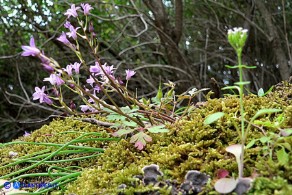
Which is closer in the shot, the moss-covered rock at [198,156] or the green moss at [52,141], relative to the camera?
the moss-covered rock at [198,156]

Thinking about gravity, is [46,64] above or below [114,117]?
above

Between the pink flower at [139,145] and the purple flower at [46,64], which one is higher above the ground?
the purple flower at [46,64]

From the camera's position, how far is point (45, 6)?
4.32 m

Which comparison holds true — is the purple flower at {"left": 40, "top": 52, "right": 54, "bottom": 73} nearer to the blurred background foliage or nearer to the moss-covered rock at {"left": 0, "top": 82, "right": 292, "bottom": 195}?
the moss-covered rock at {"left": 0, "top": 82, "right": 292, "bottom": 195}

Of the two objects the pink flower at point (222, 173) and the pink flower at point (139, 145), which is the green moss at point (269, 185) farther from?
the pink flower at point (139, 145)

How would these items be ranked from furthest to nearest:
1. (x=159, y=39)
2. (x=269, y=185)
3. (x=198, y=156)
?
(x=159, y=39), (x=198, y=156), (x=269, y=185)

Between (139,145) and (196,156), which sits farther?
(139,145)

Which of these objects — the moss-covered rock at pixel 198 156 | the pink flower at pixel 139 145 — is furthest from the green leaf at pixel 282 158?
the pink flower at pixel 139 145

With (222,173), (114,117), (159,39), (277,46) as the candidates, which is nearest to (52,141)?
(114,117)

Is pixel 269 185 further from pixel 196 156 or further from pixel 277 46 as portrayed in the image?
pixel 277 46

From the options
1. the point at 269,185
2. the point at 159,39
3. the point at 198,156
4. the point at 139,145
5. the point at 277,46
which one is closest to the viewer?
the point at 269,185

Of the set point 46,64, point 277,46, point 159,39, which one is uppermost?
point 46,64

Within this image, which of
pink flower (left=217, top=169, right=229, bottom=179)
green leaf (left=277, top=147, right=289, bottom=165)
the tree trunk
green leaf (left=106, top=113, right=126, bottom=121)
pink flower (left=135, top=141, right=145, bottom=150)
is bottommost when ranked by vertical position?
the tree trunk

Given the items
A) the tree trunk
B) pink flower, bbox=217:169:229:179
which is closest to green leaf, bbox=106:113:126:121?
pink flower, bbox=217:169:229:179
